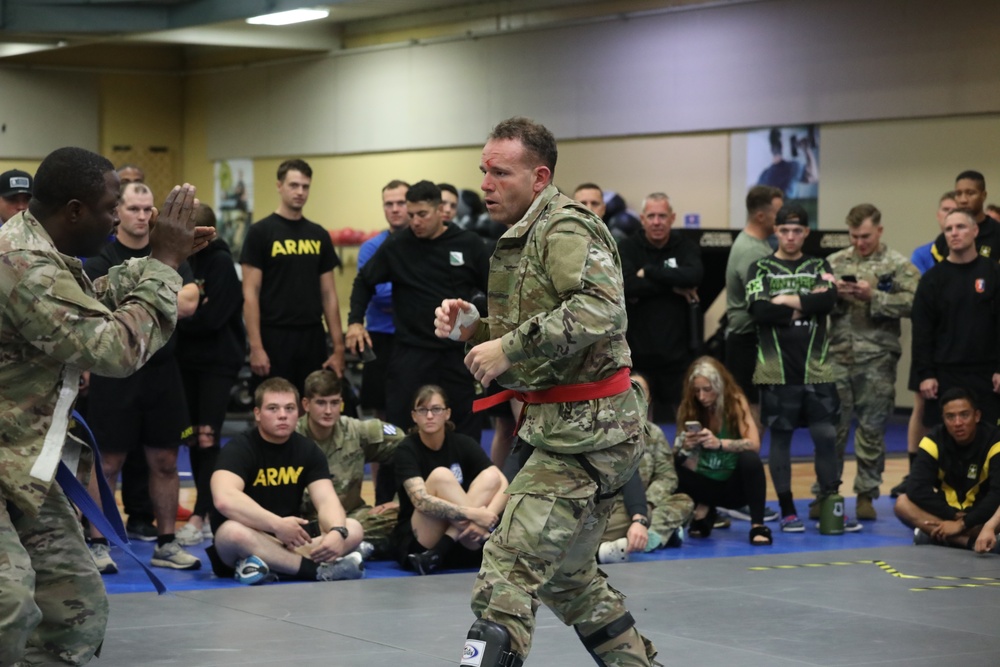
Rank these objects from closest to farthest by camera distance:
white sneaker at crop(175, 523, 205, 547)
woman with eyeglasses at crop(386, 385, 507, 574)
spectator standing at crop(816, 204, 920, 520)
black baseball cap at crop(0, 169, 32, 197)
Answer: black baseball cap at crop(0, 169, 32, 197), woman with eyeglasses at crop(386, 385, 507, 574), white sneaker at crop(175, 523, 205, 547), spectator standing at crop(816, 204, 920, 520)

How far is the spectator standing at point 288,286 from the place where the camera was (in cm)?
866

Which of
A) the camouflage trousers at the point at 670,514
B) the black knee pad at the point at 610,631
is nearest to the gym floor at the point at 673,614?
the camouflage trousers at the point at 670,514

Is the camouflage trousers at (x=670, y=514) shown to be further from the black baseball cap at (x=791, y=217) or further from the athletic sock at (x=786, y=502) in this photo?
the black baseball cap at (x=791, y=217)

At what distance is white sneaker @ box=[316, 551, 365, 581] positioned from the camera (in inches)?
286

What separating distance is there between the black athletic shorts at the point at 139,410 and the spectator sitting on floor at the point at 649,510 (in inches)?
96.9

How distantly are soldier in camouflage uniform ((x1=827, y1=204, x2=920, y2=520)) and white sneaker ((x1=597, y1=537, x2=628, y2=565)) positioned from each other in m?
2.36

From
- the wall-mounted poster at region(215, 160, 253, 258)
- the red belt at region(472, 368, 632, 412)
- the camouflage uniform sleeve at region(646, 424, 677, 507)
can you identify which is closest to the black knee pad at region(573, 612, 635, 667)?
the red belt at region(472, 368, 632, 412)

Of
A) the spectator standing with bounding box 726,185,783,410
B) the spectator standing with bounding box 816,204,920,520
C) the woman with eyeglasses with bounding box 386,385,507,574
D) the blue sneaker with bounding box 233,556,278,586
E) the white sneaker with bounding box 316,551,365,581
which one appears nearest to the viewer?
the blue sneaker with bounding box 233,556,278,586

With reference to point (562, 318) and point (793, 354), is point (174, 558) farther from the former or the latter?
point (562, 318)

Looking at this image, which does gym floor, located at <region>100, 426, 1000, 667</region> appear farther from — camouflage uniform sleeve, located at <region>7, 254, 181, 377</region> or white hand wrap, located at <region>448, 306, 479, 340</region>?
camouflage uniform sleeve, located at <region>7, 254, 181, 377</region>

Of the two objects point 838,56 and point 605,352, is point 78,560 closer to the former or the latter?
point 605,352

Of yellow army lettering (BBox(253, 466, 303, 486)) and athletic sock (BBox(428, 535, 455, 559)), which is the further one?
athletic sock (BBox(428, 535, 455, 559))

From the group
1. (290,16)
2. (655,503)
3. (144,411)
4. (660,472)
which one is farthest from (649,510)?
(290,16)

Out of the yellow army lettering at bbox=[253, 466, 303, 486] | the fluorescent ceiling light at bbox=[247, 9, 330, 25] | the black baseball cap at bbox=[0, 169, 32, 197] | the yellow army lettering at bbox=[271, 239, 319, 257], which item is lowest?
the yellow army lettering at bbox=[253, 466, 303, 486]
